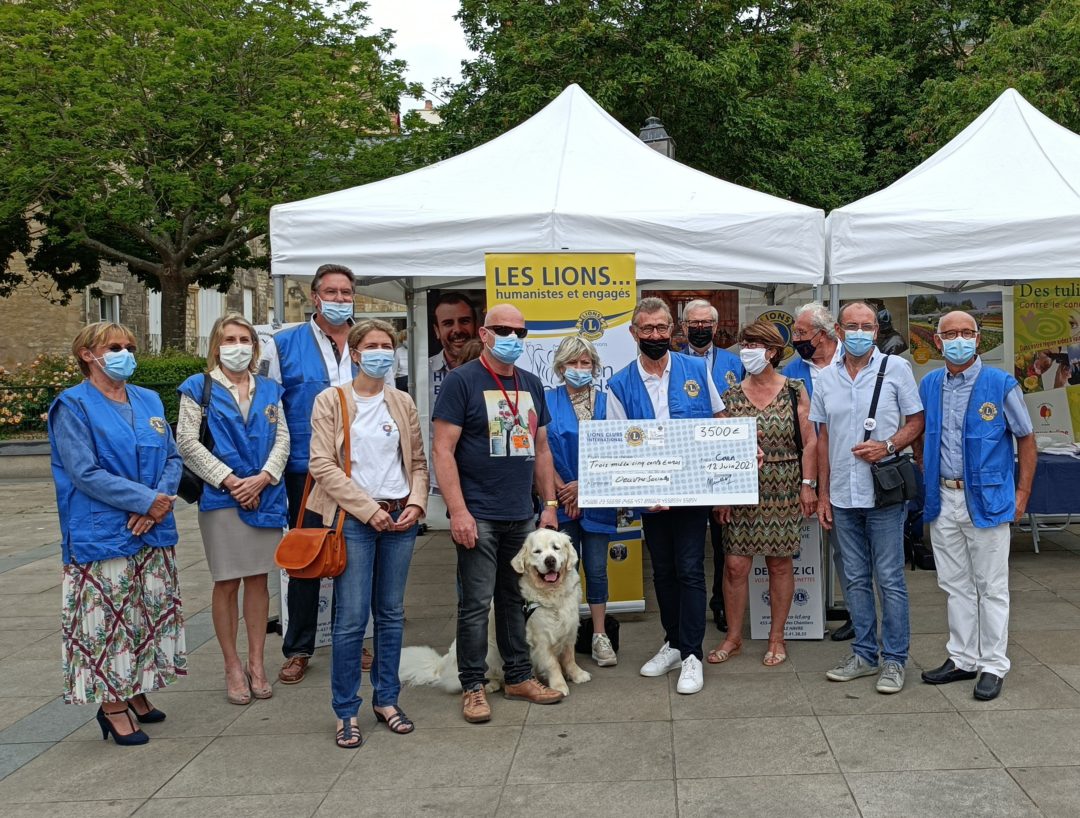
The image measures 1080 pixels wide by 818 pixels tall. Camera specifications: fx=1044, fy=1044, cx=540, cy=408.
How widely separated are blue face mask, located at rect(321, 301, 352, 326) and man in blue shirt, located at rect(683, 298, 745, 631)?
181 centimetres

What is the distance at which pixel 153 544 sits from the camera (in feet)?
15.0

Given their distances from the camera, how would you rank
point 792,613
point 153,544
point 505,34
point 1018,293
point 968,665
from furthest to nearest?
point 505,34 < point 1018,293 < point 792,613 < point 968,665 < point 153,544

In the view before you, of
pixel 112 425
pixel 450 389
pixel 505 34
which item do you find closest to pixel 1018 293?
pixel 450 389

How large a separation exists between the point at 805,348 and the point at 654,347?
1.16m

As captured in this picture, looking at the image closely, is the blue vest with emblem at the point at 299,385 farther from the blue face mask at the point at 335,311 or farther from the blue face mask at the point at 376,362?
the blue face mask at the point at 376,362

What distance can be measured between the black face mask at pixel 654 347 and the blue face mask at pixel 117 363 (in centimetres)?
240

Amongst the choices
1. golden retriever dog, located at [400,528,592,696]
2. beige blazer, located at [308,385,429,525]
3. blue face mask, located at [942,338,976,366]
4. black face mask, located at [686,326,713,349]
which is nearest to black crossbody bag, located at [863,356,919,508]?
blue face mask, located at [942,338,976,366]

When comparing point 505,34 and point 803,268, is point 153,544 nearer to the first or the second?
point 803,268

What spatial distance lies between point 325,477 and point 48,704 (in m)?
2.11

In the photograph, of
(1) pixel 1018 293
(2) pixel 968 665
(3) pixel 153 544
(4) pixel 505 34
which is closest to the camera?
(3) pixel 153 544

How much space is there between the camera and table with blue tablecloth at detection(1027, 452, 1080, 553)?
7828 mm

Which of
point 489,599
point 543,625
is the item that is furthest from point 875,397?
point 489,599

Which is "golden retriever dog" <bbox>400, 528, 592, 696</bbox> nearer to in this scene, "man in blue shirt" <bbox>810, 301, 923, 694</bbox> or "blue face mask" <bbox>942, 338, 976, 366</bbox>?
"man in blue shirt" <bbox>810, 301, 923, 694</bbox>

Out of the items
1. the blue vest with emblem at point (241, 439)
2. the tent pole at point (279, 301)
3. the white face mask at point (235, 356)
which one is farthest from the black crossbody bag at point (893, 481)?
the tent pole at point (279, 301)
